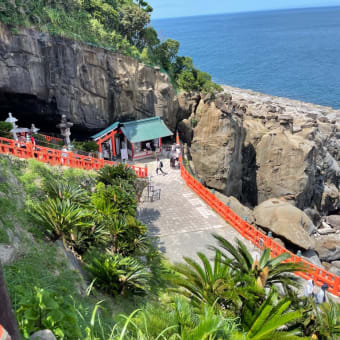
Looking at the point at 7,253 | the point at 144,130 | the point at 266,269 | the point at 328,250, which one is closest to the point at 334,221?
the point at 328,250

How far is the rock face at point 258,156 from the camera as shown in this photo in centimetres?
2819

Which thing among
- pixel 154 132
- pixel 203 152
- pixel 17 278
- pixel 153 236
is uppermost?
pixel 154 132

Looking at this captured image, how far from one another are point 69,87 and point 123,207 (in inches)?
634

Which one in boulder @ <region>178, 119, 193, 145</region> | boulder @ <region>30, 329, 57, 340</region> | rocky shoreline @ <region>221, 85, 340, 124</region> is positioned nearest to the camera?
boulder @ <region>30, 329, 57, 340</region>

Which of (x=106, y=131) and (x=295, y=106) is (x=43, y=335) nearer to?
(x=106, y=131)

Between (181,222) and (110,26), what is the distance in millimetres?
20576

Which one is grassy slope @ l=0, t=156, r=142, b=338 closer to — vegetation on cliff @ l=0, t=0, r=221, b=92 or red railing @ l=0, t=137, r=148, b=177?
red railing @ l=0, t=137, r=148, b=177

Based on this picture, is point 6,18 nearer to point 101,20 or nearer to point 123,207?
point 101,20

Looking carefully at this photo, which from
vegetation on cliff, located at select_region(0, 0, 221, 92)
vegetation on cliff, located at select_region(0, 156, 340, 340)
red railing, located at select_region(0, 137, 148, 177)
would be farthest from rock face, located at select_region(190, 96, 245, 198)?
vegetation on cliff, located at select_region(0, 156, 340, 340)

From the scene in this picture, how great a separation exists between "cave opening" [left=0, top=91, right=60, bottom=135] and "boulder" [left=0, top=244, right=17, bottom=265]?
20.0 metres

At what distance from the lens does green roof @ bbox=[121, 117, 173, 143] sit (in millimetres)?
26625

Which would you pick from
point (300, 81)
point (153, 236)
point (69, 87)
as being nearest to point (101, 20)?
point (69, 87)

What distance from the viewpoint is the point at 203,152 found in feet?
93.7

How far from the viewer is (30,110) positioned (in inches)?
1076
